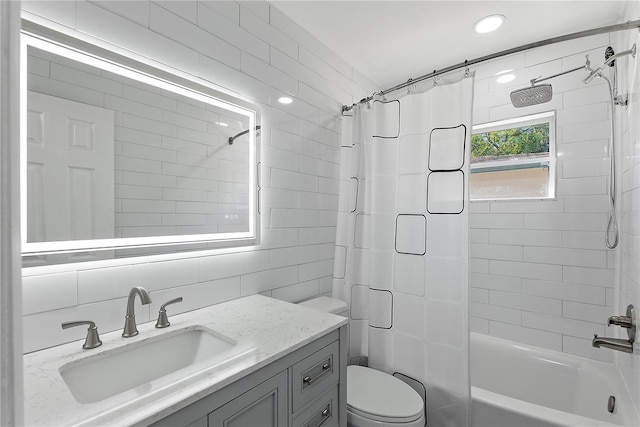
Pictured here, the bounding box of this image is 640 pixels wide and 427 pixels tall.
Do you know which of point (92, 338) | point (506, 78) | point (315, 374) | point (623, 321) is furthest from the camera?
point (506, 78)

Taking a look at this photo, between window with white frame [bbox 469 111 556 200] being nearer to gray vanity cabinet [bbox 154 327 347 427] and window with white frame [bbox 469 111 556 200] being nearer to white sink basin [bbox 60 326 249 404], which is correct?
gray vanity cabinet [bbox 154 327 347 427]

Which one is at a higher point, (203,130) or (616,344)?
(203,130)

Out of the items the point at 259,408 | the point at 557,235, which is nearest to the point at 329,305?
the point at 259,408

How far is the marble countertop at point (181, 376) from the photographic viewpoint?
638 mm

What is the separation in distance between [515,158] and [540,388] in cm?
164

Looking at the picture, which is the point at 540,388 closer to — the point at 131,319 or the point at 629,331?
the point at 629,331

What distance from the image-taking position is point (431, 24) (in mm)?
1891

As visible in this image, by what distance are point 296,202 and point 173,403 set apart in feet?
4.27

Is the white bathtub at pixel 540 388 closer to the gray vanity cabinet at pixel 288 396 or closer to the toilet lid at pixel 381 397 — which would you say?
the toilet lid at pixel 381 397

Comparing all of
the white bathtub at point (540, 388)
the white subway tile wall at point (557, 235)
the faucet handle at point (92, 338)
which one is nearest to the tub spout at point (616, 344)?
the white bathtub at point (540, 388)

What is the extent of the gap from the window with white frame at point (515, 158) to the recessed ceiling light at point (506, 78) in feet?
0.99

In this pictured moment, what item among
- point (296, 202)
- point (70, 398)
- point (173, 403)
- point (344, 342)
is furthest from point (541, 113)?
point (70, 398)

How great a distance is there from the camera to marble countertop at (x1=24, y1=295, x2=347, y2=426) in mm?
638

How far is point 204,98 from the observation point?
4.53 feet
